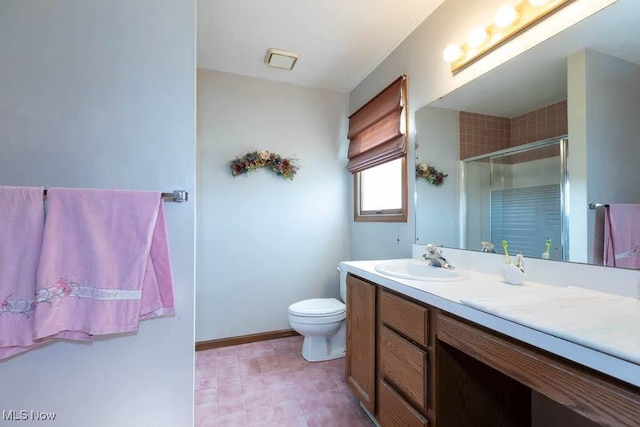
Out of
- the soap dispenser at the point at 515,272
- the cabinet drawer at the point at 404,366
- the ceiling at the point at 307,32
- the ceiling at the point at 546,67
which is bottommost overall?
the cabinet drawer at the point at 404,366

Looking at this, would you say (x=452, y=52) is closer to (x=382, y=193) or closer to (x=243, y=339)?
(x=382, y=193)

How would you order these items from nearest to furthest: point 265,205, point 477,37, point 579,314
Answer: point 579,314
point 477,37
point 265,205

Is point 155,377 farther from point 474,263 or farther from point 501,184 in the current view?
point 501,184

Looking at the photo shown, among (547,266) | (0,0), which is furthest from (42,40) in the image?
(547,266)

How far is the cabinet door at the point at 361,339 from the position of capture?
145 centimetres

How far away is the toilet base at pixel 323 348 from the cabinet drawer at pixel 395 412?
2.76 feet

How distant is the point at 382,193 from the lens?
2.47 metres

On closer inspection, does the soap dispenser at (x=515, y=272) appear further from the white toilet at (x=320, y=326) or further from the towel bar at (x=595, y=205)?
the white toilet at (x=320, y=326)

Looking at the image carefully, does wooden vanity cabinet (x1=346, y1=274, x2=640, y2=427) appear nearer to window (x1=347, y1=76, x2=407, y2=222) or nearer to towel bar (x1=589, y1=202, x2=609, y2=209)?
towel bar (x1=589, y1=202, x2=609, y2=209)

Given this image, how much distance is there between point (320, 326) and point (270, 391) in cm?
54

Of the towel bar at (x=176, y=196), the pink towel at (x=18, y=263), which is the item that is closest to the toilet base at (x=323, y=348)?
the towel bar at (x=176, y=196)

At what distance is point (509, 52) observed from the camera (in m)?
1.35

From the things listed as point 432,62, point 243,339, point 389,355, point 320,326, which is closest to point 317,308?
point 320,326

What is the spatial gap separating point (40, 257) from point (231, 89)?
2023 mm
